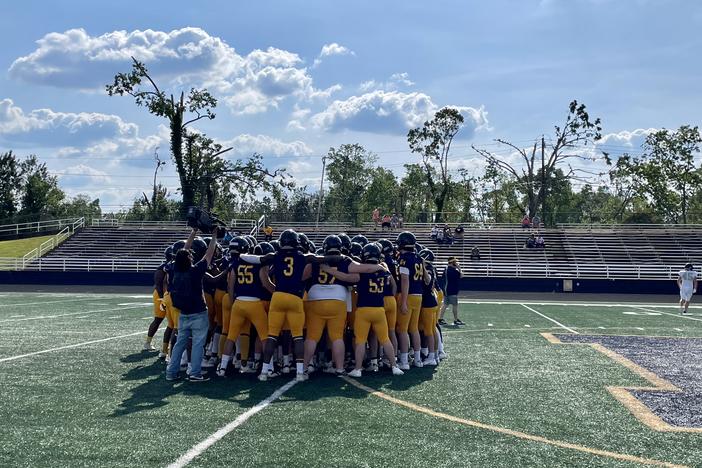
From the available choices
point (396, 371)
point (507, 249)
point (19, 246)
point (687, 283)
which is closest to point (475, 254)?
point (507, 249)

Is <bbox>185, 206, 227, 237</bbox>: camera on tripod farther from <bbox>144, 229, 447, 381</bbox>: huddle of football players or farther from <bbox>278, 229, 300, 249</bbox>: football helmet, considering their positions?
<bbox>278, 229, 300, 249</bbox>: football helmet

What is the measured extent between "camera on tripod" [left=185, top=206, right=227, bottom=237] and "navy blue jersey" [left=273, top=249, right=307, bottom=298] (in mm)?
760

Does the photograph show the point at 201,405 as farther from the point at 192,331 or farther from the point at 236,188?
the point at 236,188

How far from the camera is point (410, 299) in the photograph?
890cm

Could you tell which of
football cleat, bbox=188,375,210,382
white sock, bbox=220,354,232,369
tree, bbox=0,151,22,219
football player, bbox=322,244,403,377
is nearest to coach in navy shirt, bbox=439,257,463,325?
football player, bbox=322,244,403,377

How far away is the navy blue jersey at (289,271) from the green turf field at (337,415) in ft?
3.69

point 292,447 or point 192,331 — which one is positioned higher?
point 192,331

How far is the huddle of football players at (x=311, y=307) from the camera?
25.5ft

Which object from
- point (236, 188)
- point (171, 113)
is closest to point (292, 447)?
point (171, 113)

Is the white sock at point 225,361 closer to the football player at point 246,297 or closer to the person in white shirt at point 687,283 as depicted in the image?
the football player at point 246,297

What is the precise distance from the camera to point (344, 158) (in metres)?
72.1

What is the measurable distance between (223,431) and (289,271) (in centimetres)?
247

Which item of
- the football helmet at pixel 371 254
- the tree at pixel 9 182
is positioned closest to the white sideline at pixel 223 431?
the football helmet at pixel 371 254

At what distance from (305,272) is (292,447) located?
288 cm
